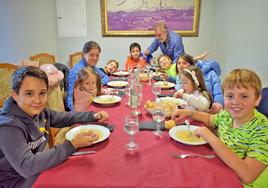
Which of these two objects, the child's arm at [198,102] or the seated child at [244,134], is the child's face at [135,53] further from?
the seated child at [244,134]

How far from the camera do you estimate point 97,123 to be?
55.6 inches

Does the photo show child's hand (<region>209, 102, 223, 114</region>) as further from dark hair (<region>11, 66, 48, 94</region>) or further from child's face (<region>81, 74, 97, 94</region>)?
dark hair (<region>11, 66, 48, 94</region>)

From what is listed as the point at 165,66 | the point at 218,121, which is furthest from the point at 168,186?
the point at 165,66

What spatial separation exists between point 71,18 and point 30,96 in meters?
3.52

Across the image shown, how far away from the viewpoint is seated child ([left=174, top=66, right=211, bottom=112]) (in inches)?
66.7

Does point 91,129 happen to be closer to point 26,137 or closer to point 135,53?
point 26,137

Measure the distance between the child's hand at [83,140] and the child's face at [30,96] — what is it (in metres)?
0.27

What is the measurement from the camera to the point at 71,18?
169 inches

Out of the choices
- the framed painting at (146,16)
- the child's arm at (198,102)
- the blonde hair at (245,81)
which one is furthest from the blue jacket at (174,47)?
the blonde hair at (245,81)

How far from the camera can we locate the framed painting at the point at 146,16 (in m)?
4.13

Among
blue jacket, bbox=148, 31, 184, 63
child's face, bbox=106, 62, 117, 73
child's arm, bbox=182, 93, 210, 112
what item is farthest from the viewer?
blue jacket, bbox=148, 31, 184, 63

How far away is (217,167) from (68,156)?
64 cm

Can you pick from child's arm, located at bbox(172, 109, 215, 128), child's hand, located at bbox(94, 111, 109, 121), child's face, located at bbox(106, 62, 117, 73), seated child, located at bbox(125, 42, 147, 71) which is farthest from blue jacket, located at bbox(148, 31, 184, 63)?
child's hand, located at bbox(94, 111, 109, 121)

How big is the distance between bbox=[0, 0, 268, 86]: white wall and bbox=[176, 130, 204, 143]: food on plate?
172cm
